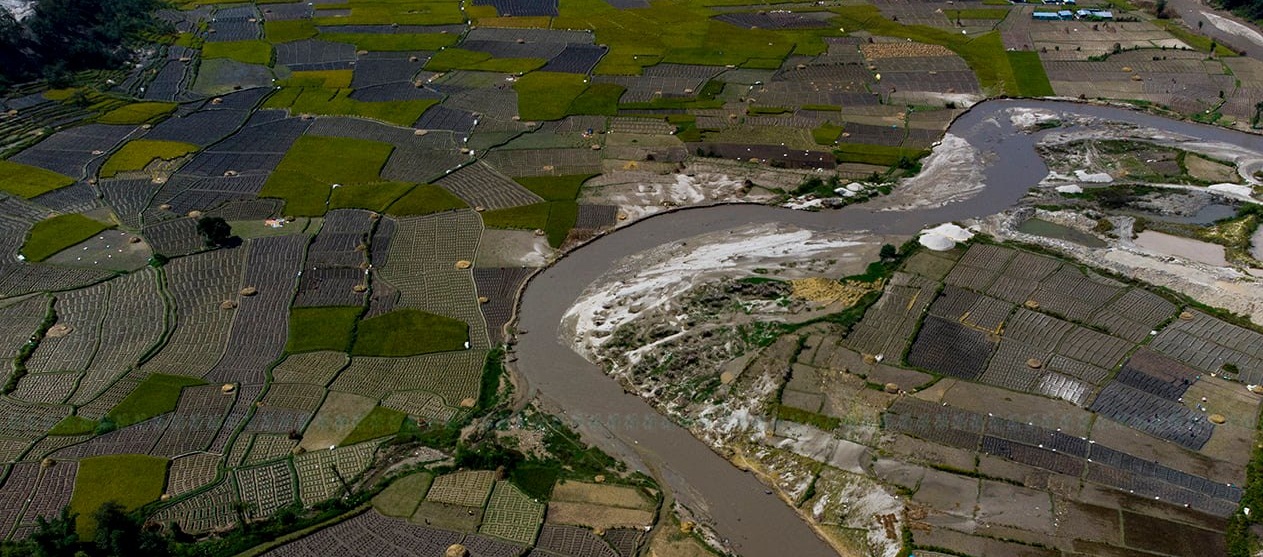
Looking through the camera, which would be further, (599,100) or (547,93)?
(547,93)

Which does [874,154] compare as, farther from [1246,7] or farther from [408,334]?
[1246,7]

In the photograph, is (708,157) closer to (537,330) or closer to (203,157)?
(537,330)

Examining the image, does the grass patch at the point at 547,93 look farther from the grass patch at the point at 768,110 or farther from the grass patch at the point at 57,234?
the grass patch at the point at 57,234

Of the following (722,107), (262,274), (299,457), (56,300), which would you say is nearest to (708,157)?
(722,107)

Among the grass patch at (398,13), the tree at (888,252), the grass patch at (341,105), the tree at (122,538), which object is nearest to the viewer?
the tree at (122,538)

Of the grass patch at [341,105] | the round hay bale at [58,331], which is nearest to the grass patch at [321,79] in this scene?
the grass patch at [341,105]

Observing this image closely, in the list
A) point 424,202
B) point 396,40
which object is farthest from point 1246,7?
point 396,40
